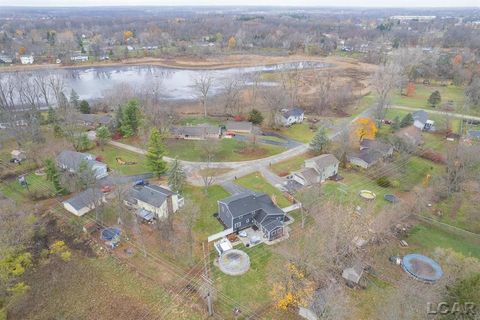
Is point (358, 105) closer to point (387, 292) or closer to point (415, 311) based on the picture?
point (387, 292)

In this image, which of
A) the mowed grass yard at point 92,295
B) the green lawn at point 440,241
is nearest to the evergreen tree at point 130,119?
the mowed grass yard at point 92,295

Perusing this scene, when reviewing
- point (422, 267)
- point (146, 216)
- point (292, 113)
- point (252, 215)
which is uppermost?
point (292, 113)

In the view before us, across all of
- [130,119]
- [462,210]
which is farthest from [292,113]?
[462,210]

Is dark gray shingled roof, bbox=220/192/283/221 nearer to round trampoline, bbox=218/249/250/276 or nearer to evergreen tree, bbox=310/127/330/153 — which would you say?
round trampoline, bbox=218/249/250/276

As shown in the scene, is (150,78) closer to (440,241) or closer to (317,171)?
(317,171)

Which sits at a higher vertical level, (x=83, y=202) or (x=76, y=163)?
(x=76, y=163)

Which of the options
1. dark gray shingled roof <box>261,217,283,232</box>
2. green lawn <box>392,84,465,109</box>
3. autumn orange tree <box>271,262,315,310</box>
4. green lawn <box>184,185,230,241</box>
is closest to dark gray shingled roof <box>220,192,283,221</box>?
dark gray shingled roof <box>261,217,283,232</box>
